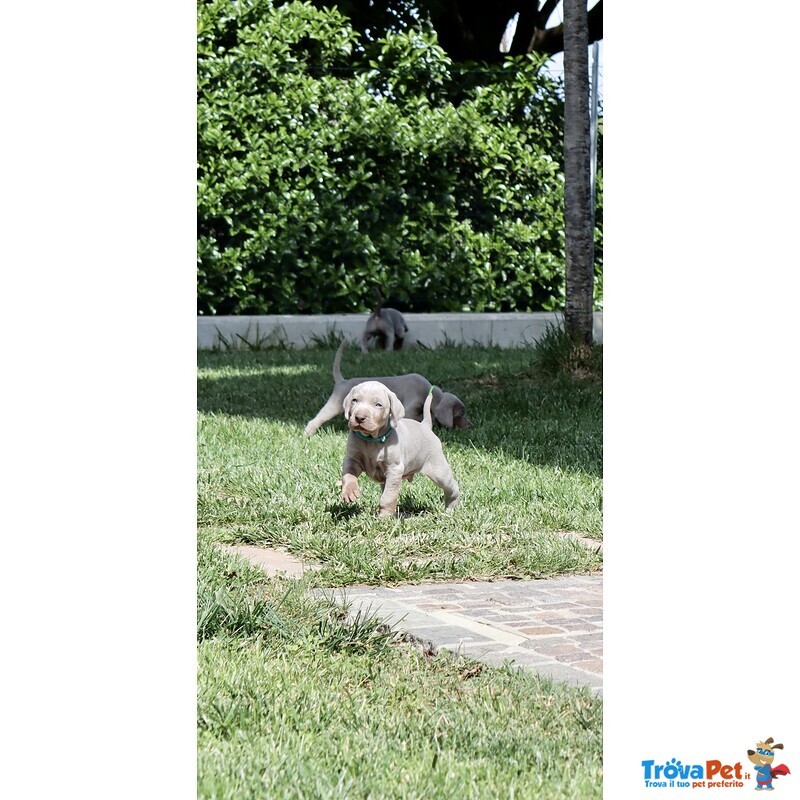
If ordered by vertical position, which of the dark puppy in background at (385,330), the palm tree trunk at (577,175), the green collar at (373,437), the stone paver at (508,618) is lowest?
the stone paver at (508,618)

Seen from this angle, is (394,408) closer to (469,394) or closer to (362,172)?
(469,394)

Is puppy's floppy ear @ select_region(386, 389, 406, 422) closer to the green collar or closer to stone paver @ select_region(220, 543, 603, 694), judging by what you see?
the green collar

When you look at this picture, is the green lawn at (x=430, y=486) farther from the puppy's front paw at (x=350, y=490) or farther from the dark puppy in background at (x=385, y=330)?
the dark puppy in background at (x=385, y=330)

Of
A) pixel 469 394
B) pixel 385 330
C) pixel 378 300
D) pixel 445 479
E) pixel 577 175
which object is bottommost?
pixel 445 479

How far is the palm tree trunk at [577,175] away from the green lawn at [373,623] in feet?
1.96

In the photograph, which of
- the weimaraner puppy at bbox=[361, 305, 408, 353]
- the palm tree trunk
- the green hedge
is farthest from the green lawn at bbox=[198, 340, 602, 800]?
the green hedge

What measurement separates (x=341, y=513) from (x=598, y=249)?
919 cm

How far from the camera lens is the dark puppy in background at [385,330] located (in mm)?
11406

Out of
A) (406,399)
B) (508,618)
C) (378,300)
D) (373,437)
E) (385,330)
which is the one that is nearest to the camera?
(508,618)

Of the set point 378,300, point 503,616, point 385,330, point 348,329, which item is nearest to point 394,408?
point 503,616

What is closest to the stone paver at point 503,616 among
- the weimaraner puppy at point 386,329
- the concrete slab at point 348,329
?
the weimaraner puppy at point 386,329

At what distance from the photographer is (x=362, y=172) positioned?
13133mm

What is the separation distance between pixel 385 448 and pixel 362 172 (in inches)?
358

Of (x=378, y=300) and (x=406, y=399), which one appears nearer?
(x=406, y=399)
